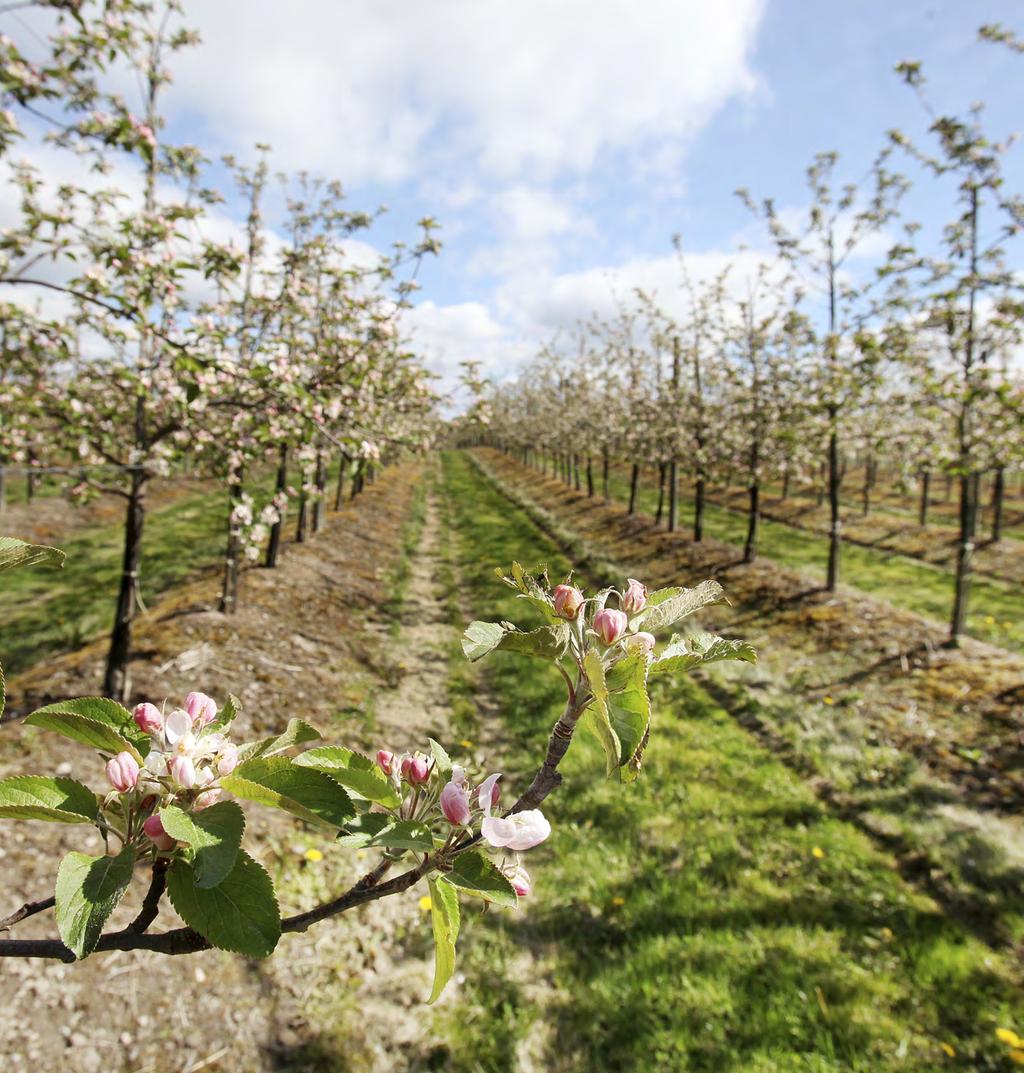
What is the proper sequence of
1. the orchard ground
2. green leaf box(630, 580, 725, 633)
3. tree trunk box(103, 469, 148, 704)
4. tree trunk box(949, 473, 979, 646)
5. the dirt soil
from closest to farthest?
1. green leaf box(630, 580, 725, 633)
2. the dirt soil
3. the orchard ground
4. tree trunk box(103, 469, 148, 704)
5. tree trunk box(949, 473, 979, 646)

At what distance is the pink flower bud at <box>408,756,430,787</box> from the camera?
3.67 feet

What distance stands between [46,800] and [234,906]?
323 mm

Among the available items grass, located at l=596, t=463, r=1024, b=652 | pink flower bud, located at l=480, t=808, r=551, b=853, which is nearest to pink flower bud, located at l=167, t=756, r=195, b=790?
pink flower bud, located at l=480, t=808, r=551, b=853

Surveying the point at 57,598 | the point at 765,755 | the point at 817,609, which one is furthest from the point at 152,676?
the point at 817,609

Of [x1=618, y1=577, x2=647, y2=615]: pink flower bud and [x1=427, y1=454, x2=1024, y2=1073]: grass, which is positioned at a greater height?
[x1=618, y1=577, x2=647, y2=615]: pink flower bud

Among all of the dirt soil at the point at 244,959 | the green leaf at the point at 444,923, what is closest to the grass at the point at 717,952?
the dirt soil at the point at 244,959

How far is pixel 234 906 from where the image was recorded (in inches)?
36.0

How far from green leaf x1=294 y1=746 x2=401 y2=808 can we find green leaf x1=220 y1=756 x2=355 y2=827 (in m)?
0.04

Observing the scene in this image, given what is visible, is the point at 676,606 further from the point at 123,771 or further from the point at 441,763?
the point at 123,771

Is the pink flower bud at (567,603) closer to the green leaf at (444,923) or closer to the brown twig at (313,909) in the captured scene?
the brown twig at (313,909)

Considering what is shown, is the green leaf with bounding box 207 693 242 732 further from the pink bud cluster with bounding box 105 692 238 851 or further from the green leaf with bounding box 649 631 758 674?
the green leaf with bounding box 649 631 758 674

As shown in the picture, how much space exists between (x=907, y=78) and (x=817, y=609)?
8275 millimetres

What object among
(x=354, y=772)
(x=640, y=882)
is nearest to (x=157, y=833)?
(x=354, y=772)

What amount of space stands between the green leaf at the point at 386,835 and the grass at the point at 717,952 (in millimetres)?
3663
